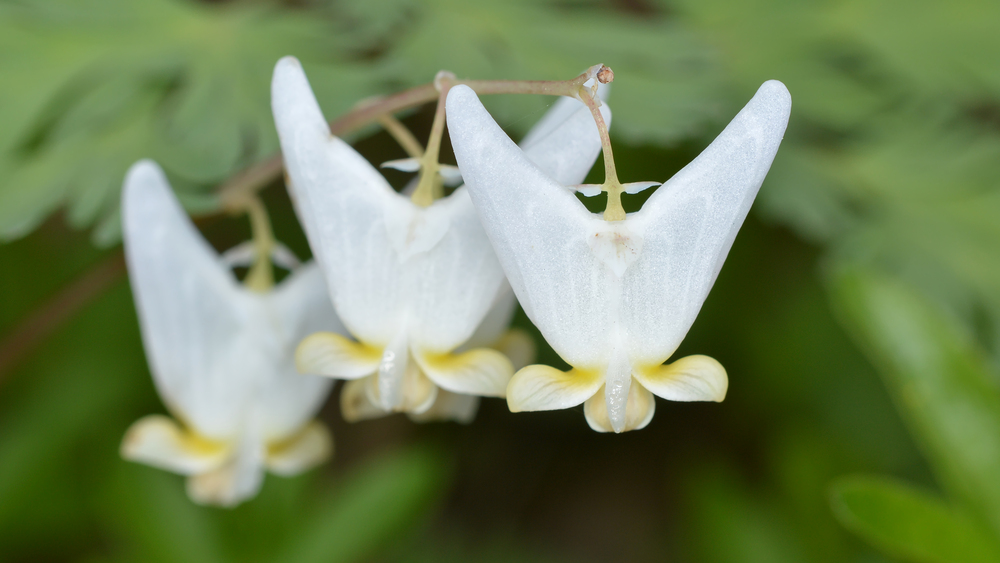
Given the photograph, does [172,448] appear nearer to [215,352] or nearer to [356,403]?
[215,352]

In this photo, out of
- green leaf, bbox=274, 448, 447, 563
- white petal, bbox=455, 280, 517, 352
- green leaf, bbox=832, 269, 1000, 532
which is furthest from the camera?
Result: green leaf, bbox=274, 448, 447, 563

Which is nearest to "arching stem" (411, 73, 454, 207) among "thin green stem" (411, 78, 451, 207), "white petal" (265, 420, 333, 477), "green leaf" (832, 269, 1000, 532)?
"thin green stem" (411, 78, 451, 207)

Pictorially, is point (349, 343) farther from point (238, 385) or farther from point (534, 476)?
point (534, 476)

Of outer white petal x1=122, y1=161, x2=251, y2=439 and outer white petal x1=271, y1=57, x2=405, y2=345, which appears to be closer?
outer white petal x1=271, y1=57, x2=405, y2=345

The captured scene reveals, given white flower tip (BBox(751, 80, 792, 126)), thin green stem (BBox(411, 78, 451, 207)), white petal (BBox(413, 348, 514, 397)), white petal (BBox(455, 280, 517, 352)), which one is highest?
white flower tip (BBox(751, 80, 792, 126))

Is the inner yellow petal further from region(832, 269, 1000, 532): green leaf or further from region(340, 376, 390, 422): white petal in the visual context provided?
region(832, 269, 1000, 532): green leaf

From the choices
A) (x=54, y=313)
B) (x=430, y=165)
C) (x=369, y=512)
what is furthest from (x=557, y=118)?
(x=369, y=512)

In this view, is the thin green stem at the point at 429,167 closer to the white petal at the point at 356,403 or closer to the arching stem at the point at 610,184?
the arching stem at the point at 610,184
